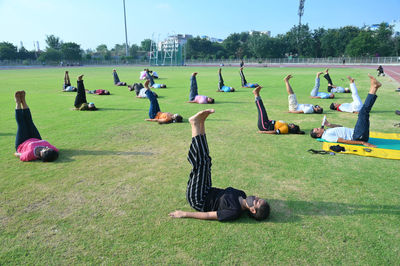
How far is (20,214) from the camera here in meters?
3.98

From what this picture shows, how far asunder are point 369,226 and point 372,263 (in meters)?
0.78

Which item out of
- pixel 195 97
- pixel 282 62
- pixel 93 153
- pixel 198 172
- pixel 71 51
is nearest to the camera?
pixel 198 172

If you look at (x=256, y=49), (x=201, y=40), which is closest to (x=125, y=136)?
(x=256, y=49)

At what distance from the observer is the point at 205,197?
3977 millimetres

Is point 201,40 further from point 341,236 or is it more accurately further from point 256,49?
point 341,236

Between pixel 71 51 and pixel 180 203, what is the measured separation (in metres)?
97.2

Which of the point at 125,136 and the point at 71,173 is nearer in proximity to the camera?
the point at 71,173

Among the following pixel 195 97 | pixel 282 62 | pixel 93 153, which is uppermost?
pixel 282 62

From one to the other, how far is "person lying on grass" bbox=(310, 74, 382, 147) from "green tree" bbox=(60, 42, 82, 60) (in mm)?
95620

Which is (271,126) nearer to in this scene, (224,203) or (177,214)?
(224,203)

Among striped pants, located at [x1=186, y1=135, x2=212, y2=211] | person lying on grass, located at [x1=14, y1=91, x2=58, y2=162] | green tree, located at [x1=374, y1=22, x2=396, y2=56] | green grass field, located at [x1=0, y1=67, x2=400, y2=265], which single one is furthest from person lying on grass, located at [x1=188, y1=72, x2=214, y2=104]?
green tree, located at [x1=374, y1=22, x2=396, y2=56]

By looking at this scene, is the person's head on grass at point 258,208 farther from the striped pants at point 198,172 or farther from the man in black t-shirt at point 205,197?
the striped pants at point 198,172

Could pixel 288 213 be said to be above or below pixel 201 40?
below

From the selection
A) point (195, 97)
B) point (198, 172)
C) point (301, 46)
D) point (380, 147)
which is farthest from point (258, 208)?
point (301, 46)
